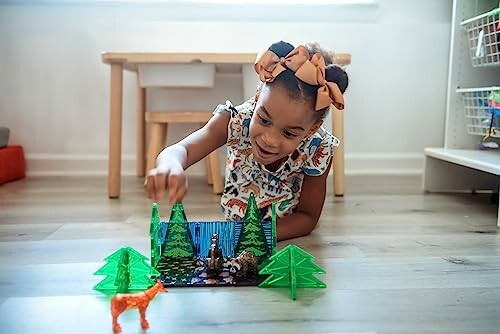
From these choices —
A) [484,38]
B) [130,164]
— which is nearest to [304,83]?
[484,38]

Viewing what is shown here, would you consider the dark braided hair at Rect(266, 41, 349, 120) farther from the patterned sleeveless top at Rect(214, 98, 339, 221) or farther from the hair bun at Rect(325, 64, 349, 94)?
the patterned sleeveless top at Rect(214, 98, 339, 221)

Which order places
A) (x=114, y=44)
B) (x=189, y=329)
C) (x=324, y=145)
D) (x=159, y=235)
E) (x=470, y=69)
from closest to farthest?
(x=189, y=329) < (x=159, y=235) < (x=324, y=145) < (x=470, y=69) < (x=114, y=44)

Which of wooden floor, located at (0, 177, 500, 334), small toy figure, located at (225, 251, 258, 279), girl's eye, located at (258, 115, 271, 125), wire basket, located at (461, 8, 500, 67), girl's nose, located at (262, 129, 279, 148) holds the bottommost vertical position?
wooden floor, located at (0, 177, 500, 334)

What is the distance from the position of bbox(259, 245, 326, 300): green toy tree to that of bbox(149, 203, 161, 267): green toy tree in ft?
0.52

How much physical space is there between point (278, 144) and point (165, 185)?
10.0 inches

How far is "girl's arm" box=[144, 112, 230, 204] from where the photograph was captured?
64 cm

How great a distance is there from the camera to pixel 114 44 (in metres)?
1.86

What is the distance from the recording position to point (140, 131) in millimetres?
1823

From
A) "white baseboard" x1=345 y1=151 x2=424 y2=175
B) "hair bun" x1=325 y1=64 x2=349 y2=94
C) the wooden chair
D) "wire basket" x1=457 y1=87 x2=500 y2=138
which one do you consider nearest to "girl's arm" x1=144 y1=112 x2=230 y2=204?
"hair bun" x1=325 y1=64 x2=349 y2=94

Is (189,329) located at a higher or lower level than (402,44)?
lower

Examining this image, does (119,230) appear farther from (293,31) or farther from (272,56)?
(293,31)

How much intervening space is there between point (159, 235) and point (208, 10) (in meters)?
1.25

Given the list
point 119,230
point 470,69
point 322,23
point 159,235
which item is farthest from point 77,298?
point 322,23

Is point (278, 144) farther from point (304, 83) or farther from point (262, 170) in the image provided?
point (262, 170)
